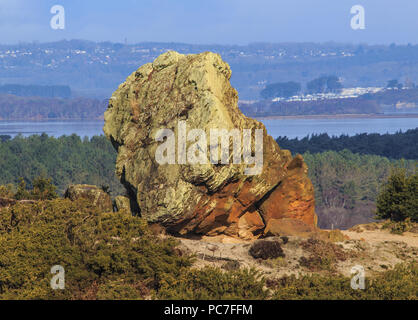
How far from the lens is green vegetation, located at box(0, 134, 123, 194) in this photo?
82956 millimetres

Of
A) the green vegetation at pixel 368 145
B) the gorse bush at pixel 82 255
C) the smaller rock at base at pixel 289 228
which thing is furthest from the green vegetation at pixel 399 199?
the green vegetation at pixel 368 145

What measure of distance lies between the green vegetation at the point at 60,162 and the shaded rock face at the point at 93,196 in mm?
56381

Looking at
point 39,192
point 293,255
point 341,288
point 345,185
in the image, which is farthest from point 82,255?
point 345,185

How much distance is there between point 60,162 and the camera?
8738cm

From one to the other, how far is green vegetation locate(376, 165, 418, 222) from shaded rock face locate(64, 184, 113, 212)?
11.6m

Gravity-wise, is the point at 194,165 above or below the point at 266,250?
above

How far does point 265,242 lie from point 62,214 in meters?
5.97

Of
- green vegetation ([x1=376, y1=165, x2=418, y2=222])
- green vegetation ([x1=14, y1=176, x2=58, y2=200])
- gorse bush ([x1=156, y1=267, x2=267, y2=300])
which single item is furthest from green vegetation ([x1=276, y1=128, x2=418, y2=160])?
gorse bush ([x1=156, y1=267, x2=267, y2=300])

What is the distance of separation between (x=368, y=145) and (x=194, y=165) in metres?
106

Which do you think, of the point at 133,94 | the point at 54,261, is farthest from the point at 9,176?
the point at 54,261

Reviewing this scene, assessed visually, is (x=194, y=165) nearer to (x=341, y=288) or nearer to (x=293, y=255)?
(x=293, y=255)

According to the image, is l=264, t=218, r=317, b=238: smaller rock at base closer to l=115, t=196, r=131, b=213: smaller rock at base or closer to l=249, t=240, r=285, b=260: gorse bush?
l=249, t=240, r=285, b=260: gorse bush

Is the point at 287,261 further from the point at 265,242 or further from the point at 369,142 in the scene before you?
the point at 369,142

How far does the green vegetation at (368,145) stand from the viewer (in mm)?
117812
